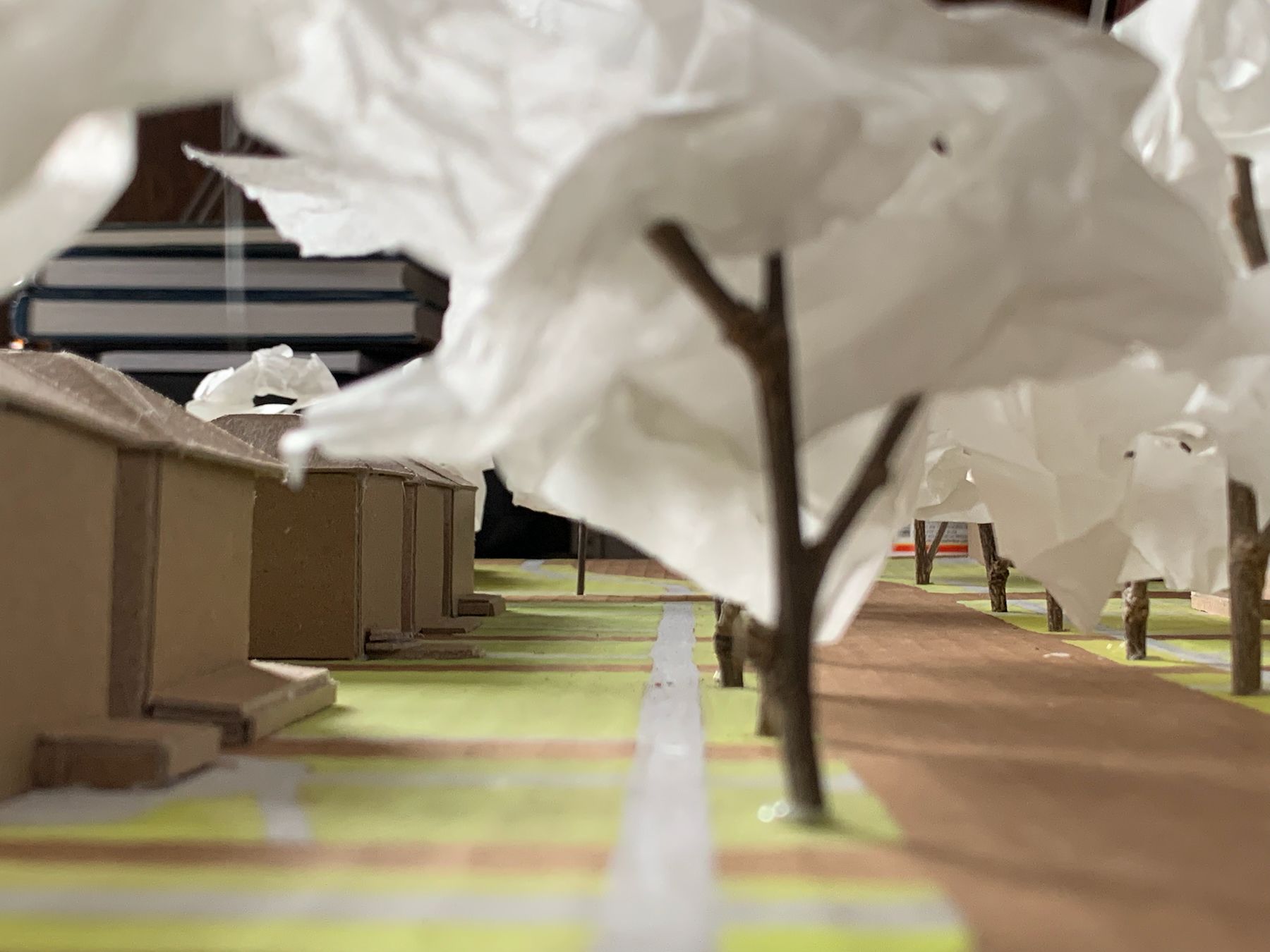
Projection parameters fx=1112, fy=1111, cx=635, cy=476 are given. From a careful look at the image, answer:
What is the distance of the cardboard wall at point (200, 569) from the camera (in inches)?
30.0

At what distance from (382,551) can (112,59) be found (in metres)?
0.86

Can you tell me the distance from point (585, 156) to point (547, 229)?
0.03 metres

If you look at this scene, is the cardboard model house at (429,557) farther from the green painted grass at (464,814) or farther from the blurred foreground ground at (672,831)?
the green painted grass at (464,814)

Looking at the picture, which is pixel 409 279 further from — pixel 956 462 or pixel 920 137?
pixel 920 137

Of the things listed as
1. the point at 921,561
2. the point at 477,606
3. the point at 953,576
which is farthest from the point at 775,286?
the point at 953,576

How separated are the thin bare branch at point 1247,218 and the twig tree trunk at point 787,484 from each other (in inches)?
19.9

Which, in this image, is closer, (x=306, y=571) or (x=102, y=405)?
(x=102, y=405)

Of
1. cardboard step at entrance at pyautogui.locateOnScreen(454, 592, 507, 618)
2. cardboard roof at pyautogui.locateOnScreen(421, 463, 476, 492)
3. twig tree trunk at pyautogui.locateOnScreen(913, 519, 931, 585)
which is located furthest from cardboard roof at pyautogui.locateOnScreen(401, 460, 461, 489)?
twig tree trunk at pyautogui.locateOnScreen(913, 519, 931, 585)

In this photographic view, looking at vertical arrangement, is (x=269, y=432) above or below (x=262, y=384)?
below

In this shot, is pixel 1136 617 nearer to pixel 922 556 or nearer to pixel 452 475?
pixel 452 475

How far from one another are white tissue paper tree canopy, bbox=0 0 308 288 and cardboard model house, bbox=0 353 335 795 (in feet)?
0.69

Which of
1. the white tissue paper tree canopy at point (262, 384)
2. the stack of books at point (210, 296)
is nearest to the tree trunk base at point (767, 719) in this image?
the white tissue paper tree canopy at point (262, 384)

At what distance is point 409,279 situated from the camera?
249 cm

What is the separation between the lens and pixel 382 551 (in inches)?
50.1
